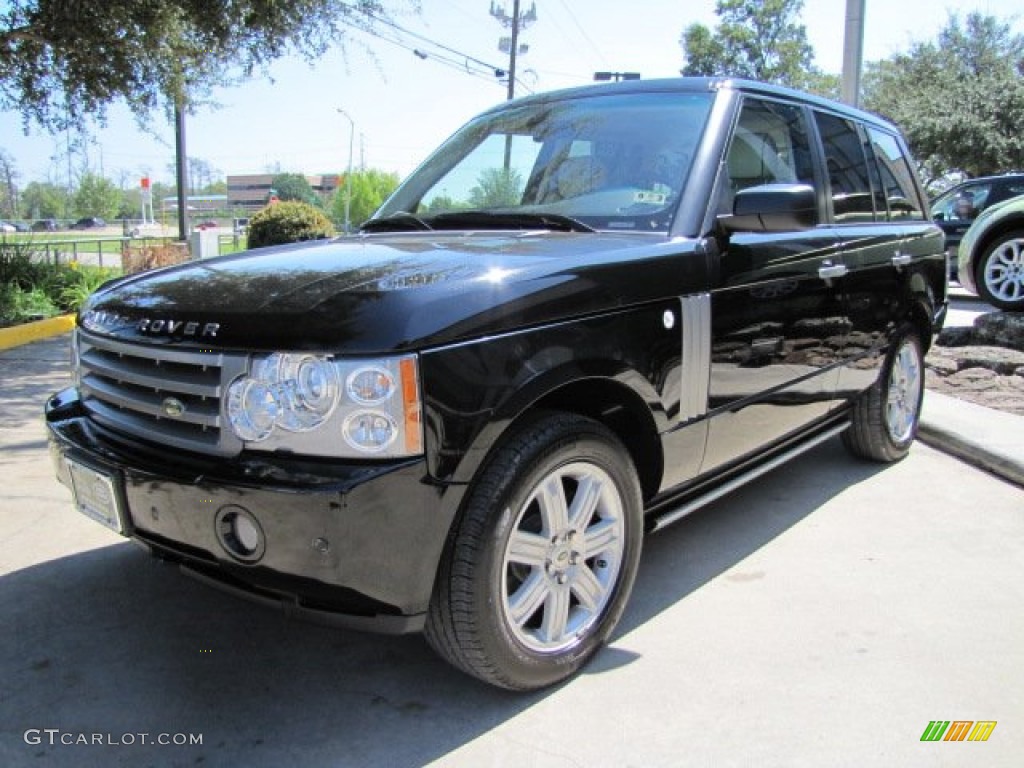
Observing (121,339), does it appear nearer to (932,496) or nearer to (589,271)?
(589,271)

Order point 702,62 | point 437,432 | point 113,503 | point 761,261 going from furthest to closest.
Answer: point 702,62, point 761,261, point 113,503, point 437,432

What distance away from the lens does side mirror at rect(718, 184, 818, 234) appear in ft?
9.51

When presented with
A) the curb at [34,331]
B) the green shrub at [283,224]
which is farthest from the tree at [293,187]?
the curb at [34,331]

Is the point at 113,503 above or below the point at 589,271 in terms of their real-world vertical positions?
below

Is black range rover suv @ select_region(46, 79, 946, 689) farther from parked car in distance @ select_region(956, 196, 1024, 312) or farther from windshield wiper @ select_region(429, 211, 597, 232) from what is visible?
parked car in distance @ select_region(956, 196, 1024, 312)

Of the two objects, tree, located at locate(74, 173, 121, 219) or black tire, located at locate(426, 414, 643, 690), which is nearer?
black tire, located at locate(426, 414, 643, 690)

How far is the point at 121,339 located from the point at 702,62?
4523 centimetres

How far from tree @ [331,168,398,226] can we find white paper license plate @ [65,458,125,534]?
5962cm

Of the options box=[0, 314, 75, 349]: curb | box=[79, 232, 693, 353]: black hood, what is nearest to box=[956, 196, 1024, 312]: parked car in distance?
box=[79, 232, 693, 353]: black hood

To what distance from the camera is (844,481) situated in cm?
463

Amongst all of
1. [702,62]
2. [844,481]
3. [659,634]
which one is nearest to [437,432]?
[659,634]

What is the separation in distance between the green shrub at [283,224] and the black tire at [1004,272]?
35.0ft

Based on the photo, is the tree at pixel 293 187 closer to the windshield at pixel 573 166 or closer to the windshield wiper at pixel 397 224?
the windshield at pixel 573 166

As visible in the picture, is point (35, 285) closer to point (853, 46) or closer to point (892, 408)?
point (892, 408)
